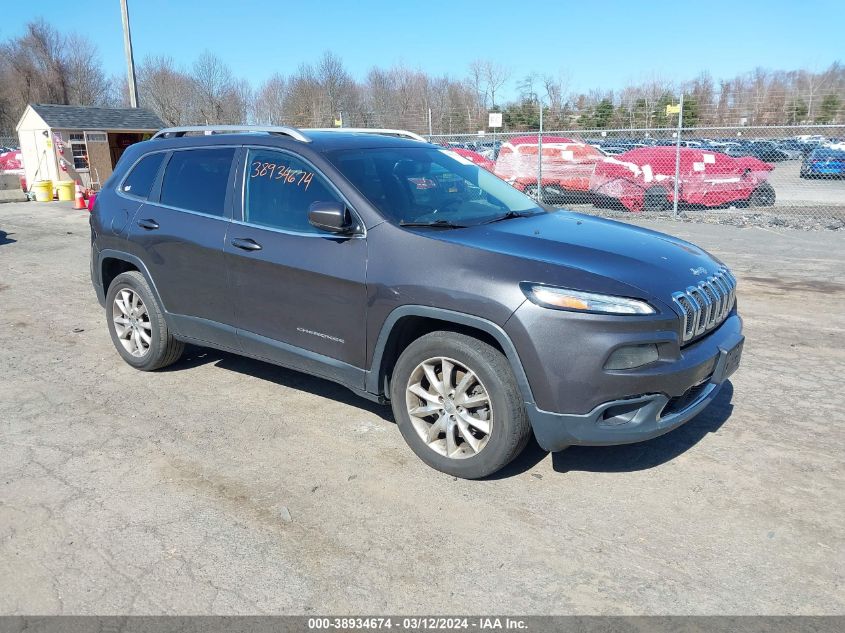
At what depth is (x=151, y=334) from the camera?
5.39m

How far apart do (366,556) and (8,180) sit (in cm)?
3107

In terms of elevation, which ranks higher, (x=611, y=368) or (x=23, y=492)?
(x=611, y=368)

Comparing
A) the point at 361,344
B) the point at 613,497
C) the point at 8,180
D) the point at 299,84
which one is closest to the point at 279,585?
the point at 361,344

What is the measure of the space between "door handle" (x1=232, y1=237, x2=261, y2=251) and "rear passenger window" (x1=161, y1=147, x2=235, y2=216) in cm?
30

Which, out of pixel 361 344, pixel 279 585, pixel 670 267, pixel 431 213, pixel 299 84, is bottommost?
pixel 279 585

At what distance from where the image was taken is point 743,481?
3.74 metres

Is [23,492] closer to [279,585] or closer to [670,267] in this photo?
[279,585]

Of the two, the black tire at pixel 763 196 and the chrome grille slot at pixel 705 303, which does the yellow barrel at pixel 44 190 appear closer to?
the black tire at pixel 763 196

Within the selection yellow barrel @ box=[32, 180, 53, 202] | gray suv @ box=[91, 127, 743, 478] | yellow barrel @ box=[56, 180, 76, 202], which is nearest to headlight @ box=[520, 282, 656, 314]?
gray suv @ box=[91, 127, 743, 478]

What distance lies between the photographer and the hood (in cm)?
354

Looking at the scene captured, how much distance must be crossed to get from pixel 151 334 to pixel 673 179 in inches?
518

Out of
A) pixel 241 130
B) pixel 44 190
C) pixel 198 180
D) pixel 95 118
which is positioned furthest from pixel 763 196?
pixel 95 118

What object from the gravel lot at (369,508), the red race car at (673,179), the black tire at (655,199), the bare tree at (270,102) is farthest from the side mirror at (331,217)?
the bare tree at (270,102)

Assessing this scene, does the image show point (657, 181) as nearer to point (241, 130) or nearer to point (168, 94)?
point (241, 130)
